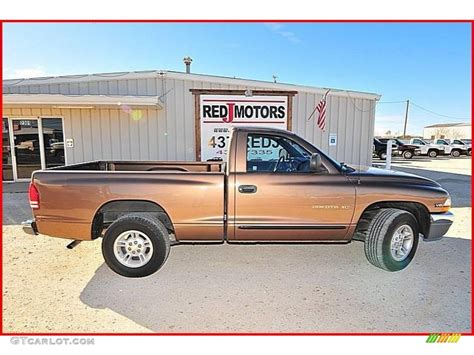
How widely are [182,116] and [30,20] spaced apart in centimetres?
560

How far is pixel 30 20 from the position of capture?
4031 millimetres

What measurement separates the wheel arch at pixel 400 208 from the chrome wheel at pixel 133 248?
2.69m

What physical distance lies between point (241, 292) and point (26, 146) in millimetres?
10506

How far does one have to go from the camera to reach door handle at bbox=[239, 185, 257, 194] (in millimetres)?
3629

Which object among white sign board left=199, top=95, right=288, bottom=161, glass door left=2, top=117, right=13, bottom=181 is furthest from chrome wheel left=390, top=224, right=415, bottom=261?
glass door left=2, top=117, right=13, bottom=181

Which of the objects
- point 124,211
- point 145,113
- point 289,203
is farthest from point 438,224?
point 145,113

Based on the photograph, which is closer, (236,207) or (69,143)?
(236,207)

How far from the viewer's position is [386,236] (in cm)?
370

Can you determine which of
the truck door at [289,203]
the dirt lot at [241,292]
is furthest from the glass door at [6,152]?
the truck door at [289,203]

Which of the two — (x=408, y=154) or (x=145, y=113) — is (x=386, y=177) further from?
(x=408, y=154)

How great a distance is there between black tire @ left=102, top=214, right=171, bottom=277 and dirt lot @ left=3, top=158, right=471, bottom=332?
0.14m

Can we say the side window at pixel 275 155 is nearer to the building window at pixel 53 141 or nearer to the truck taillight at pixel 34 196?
the truck taillight at pixel 34 196

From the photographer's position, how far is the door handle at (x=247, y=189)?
143 inches

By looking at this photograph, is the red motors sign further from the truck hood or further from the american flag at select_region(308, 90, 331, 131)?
the truck hood
